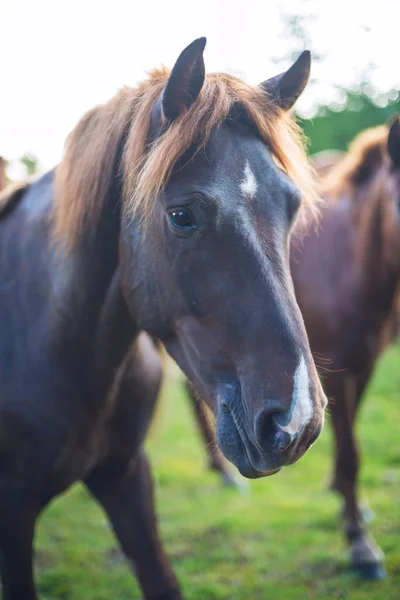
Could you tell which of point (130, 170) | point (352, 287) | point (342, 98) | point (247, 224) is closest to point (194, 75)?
point (130, 170)

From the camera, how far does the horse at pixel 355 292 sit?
393 centimetres

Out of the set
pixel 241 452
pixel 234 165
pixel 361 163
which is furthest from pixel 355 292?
pixel 241 452

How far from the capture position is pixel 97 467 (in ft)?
8.11

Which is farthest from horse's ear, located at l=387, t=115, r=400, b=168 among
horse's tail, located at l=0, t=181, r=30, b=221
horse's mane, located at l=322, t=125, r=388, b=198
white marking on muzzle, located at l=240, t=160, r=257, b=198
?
horse's tail, located at l=0, t=181, r=30, b=221

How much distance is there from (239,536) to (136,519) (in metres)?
2.02

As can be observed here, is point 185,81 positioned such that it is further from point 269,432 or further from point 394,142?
point 394,142

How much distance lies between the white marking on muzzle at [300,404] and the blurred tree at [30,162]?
2.78m

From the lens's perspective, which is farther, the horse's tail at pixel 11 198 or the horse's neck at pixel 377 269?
the horse's neck at pixel 377 269

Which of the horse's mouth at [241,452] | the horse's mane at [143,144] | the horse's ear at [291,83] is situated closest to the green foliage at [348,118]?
the horse's ear at [291,83]

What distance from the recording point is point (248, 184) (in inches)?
70.3

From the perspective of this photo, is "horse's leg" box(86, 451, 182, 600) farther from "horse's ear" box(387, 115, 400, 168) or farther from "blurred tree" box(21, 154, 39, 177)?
"horse's ear" box(387, 115, 400, 168)

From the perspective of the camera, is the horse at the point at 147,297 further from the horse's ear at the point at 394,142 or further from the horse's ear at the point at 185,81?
the horse's ear at the point at 394,142

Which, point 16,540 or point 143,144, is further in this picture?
point 16,540

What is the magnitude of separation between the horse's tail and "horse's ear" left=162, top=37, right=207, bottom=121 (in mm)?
1028
